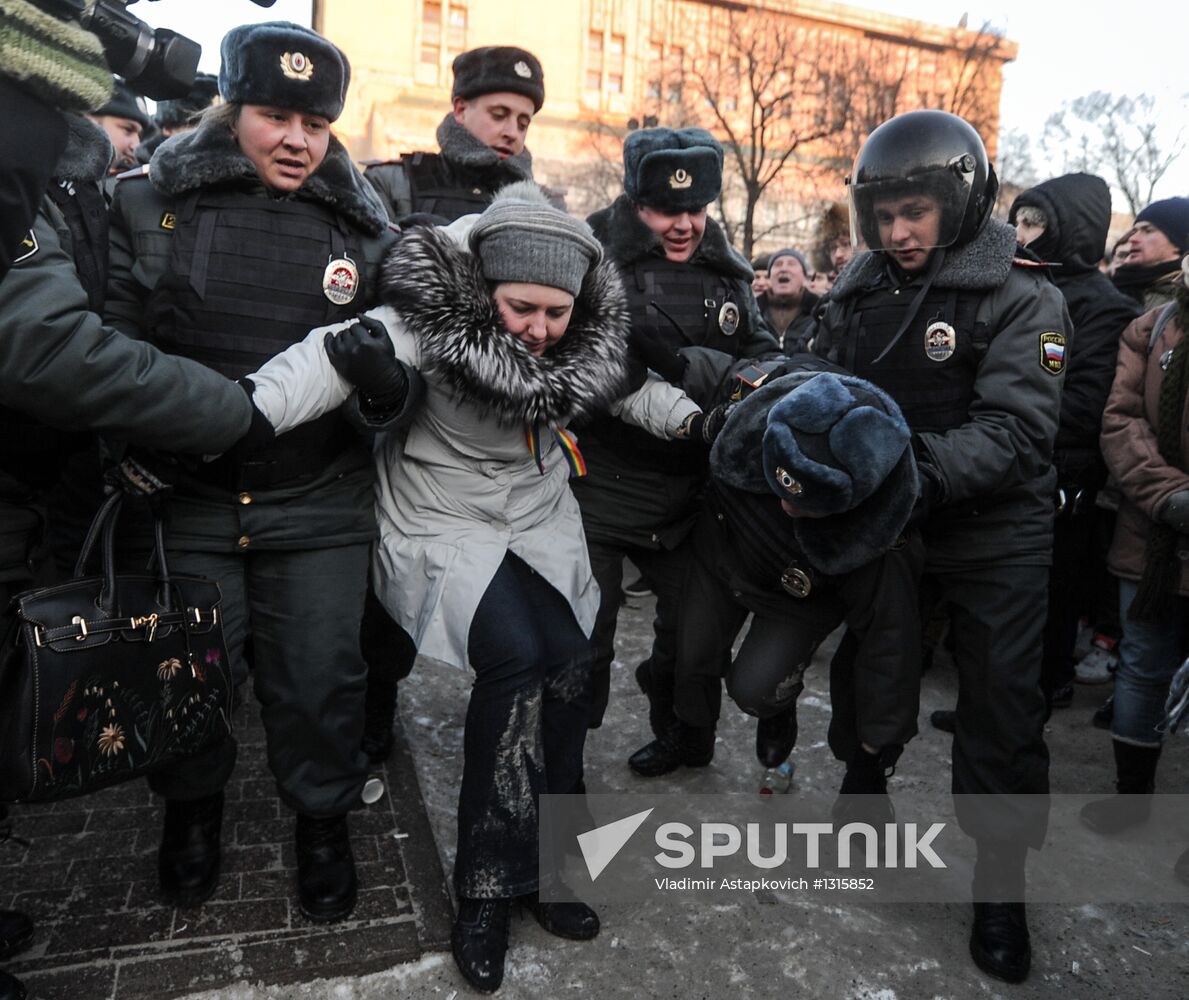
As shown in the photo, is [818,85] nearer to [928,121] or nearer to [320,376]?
[928,121]

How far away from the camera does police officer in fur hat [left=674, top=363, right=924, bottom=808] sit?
2338 millimetres

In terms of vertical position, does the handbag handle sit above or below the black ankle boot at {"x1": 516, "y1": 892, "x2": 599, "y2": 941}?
above

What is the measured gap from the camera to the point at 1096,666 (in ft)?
15.5

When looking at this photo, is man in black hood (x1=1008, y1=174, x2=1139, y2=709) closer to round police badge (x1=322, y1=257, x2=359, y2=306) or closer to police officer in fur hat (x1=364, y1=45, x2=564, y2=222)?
police officer in fur hat (x1=364, y1=45, x2=564, y2=222)

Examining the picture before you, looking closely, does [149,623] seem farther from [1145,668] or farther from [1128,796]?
[1128,796]

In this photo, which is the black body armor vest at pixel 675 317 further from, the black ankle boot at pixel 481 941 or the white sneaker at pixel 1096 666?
the white sneaker at pixel 1096 666

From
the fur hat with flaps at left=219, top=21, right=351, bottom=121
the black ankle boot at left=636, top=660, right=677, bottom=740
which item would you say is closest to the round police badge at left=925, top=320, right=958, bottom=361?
the black ankle boot at left=636, top=660, right=677, bottom=740

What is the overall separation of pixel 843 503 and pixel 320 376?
4.36 feet

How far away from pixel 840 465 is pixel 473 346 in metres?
0.96

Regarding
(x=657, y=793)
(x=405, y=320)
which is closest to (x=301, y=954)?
(x=657, y=793)

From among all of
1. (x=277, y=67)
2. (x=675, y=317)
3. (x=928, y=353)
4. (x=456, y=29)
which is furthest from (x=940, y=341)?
(x=456, y=29)

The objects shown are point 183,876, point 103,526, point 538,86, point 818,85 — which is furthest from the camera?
point 818,85

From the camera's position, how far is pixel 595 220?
340 centimetres

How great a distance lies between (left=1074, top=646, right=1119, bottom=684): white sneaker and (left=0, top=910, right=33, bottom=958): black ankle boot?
4.33 m
